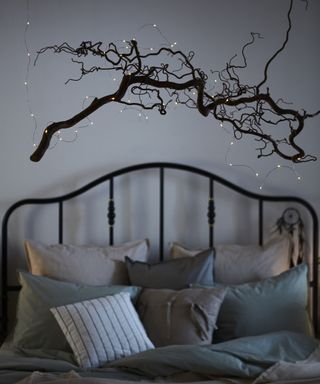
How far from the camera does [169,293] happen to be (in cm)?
340

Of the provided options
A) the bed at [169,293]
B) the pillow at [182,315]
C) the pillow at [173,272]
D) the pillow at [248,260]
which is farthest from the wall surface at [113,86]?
the pillow at [182,315]

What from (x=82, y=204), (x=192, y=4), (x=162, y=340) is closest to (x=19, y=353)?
(x=162, y=340)

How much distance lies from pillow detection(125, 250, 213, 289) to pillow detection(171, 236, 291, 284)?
0.39 feet

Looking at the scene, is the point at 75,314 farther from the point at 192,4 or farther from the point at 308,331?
the point at 192,4

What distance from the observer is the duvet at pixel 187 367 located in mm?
2600

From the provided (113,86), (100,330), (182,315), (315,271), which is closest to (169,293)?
(182,315)

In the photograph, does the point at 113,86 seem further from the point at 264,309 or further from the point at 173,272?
the point at 264,309

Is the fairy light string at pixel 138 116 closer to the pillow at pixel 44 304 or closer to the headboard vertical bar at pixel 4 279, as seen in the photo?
the headboard vertical bar at pixel 4 279

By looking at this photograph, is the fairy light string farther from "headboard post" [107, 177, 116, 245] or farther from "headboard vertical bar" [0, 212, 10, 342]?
"headboard vertical bar" [0, 212, 10, 342]

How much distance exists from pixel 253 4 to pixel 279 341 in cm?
187

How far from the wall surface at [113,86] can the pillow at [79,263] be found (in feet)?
1.23

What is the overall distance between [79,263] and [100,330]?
0.58 metres

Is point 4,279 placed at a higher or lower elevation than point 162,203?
lower

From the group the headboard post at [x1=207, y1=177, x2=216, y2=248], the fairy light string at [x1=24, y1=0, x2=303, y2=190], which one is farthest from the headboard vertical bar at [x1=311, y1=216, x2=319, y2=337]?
the headboard post at [x1=207, y1=177, x2=216, y2=248]
